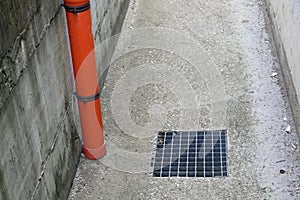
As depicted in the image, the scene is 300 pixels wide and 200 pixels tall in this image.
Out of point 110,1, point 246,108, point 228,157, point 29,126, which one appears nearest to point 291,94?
point 246,108

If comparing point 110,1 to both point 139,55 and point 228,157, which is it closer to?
point 139,55

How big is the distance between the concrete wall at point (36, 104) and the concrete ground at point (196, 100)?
0.49 metres

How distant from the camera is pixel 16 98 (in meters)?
3.41

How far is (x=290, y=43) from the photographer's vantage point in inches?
219

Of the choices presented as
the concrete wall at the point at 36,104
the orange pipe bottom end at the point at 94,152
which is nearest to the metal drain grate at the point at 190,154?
the orange pipe bottom end at the point at 94,152

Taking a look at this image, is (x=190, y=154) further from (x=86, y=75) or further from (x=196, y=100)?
(x=86, y=75)

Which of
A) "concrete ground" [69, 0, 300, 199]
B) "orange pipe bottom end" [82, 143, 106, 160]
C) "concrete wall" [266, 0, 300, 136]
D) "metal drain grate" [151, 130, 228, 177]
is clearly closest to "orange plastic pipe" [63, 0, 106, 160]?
"orange pipe bottom end" [82, 143, 106, 160]

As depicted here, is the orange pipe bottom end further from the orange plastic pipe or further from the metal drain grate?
the metal drain grate

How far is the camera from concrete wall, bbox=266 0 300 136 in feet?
17.0

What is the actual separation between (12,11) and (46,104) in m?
0.87

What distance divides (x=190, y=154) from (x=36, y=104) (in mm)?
1758

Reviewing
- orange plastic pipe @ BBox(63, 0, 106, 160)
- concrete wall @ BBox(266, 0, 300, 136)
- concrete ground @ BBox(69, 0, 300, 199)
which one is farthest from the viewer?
concrete wall @ BBox(266, 0, 300, 136)

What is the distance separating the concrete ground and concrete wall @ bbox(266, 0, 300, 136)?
0.51ft

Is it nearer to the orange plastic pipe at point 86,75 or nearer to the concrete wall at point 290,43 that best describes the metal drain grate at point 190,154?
the orange plastic pipe at point 86,75
